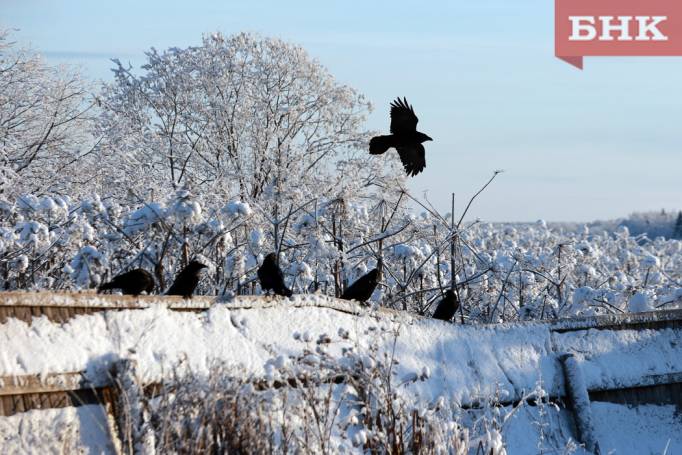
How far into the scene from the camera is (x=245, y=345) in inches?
205

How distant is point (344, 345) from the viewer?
550 cm

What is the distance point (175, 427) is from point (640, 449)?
4113 mm

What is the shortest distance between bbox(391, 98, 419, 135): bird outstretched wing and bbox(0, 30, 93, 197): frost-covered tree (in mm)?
15955

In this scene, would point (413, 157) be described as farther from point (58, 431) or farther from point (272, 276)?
point (58, 431)

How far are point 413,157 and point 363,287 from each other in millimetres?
Result: 1740

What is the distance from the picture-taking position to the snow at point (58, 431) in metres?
4.23

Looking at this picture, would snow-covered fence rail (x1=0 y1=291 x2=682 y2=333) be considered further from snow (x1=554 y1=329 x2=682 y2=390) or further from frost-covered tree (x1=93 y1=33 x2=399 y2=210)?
frost-covered tree (x1=93 y1=33 x2=399 y2=210)

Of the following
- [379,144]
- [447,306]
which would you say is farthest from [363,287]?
[379,144]

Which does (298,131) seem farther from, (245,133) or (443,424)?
(443,424)

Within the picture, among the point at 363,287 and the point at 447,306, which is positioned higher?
the point at 363,287

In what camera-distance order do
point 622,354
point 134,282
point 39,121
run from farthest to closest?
point 39,121 < point 622,354 < point 134,282

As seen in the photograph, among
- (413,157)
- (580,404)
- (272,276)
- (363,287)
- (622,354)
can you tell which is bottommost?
(580,404)

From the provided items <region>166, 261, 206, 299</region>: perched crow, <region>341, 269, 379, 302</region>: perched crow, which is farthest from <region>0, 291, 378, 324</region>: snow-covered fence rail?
<region>341, 269, 379, 302</region>: perched crow

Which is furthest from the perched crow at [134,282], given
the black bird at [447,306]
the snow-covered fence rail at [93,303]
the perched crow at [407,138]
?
the perched crow at [407,138]
